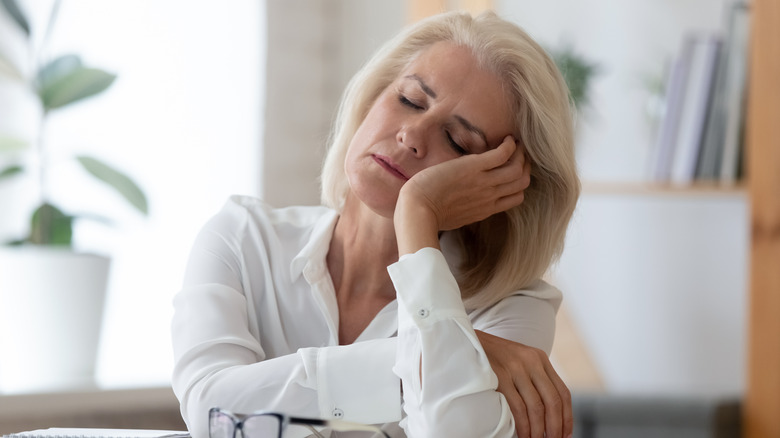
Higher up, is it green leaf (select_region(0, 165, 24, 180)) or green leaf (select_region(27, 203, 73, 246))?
green leaf (select_region(0, 165, 24, 180))

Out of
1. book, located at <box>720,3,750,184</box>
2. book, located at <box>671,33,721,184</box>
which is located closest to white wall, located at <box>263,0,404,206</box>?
book, located at <box>671,33,721,184</box>

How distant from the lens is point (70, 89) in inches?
87.0

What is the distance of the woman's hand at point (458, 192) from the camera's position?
3.96ft

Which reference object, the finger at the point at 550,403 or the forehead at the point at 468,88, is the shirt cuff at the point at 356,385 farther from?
the forehead at the point at 468,88

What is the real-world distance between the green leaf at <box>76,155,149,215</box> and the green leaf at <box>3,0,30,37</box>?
1.16 ft

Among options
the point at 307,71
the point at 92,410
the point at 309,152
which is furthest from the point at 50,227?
the point at 307,71

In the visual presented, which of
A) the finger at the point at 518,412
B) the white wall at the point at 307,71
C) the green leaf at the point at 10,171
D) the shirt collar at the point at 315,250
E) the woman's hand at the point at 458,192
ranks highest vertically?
the white wall at the point at 307,71

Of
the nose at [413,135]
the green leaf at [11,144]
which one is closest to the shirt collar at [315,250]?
the nose at [413,135]

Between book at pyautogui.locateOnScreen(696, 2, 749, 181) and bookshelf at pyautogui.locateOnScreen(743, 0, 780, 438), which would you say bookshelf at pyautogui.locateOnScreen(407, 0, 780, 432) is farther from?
book at pyautogui.locateOnScreen(696, 2, 749, 181)

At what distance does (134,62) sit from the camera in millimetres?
2719

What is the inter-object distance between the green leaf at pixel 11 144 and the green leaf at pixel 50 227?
0.60 ft

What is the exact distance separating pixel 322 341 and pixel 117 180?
3.47 feet

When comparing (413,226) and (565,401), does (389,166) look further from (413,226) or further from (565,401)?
(565,401)

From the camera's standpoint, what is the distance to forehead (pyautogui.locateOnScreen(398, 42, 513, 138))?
1301mm
